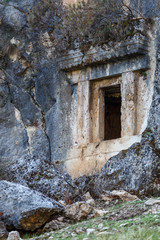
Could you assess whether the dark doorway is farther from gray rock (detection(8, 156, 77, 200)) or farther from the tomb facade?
gray rock (detection(8, 156, 77, 200))

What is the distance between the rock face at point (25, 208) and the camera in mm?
7266

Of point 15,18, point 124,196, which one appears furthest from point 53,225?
point 15,18

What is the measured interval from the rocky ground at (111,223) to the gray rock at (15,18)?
203 inches

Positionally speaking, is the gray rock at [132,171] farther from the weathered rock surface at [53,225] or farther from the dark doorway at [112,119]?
the dark doorway at [112,119]

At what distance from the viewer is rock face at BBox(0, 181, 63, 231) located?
7.27m

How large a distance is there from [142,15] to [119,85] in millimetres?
1379

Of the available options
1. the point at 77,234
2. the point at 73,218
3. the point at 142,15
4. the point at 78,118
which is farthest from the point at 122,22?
the point at 77,234

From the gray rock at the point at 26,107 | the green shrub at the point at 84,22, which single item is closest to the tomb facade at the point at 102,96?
the green shrub at the point at 84,22

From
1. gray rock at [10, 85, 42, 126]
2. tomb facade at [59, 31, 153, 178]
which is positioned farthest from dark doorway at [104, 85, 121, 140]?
gray rock at [10, 85, 42, 126]

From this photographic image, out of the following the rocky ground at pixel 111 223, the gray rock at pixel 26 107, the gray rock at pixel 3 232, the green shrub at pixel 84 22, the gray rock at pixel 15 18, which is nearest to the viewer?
the rocky ground at pixel 111 223

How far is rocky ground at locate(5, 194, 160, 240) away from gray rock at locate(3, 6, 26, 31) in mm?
5144

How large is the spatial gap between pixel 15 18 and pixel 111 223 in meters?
6.84

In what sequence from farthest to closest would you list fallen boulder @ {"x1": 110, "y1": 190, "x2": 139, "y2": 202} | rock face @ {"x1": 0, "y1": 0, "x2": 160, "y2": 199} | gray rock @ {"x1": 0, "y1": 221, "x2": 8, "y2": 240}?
rock face @ {"x1": 0, "y1": 0, "x2": 160, "y2": 199}
fallen boulder @ {"x1": 110, "y1": 190, "x2": 139, "y2": 202}
gray rock @ {"x1": 0, "y1": 221, "x2": 8, "y2": 240}

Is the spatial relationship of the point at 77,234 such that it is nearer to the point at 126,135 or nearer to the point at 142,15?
the point at 126,135
